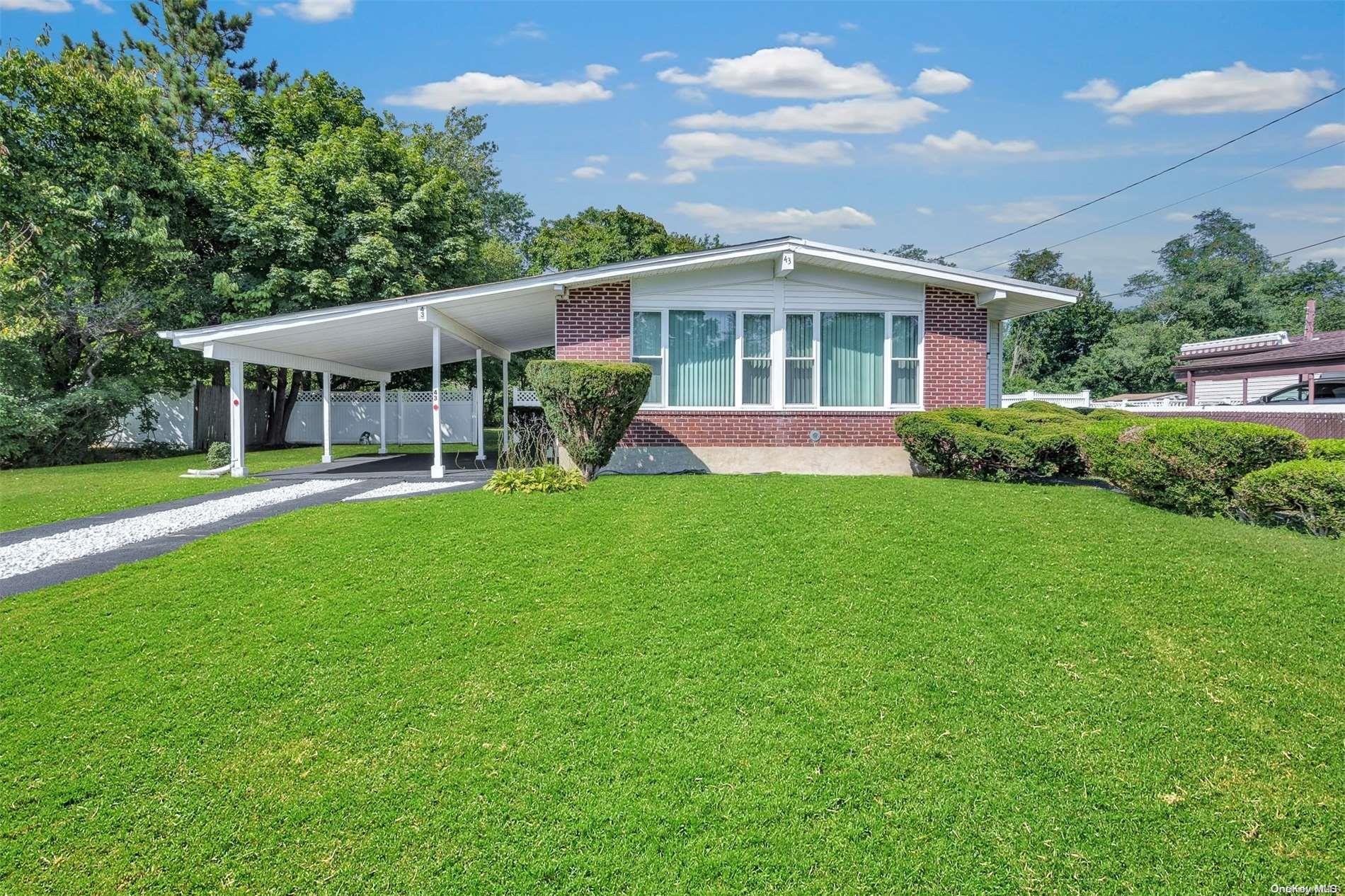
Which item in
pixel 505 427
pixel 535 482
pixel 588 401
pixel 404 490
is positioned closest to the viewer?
pixel 535 482

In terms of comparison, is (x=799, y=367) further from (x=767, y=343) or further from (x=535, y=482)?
(x=535, y=482)

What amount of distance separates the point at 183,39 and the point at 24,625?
2515 cm

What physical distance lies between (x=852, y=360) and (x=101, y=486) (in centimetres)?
1271

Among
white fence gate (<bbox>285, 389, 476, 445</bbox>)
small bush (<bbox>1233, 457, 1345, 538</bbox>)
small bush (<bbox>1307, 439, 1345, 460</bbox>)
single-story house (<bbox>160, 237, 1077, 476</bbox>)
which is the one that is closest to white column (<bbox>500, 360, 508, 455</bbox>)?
single-story house (<bbox>160, 237, 1077, 476</bbox>)

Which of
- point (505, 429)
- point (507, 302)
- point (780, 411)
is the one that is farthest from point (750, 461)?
point (505, 429)

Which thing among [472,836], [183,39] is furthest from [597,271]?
[183,39]

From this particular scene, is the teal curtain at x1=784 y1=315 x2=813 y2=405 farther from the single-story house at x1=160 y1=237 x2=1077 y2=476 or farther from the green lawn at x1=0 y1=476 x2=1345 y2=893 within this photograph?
the green lawn at x1=0 y1=476 x2=1345 y2=893

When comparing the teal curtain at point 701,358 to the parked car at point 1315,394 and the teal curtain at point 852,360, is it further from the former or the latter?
the parked car at point 1315,394

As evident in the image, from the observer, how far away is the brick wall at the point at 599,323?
11.6m

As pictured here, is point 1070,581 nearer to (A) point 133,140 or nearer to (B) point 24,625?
(B) point 24,625

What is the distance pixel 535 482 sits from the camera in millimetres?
9086

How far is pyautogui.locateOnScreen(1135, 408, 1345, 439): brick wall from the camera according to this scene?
535 inches

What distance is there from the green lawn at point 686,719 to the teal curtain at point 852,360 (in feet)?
18.5

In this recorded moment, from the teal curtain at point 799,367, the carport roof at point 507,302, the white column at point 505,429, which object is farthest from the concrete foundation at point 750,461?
the carport roof at point 507,302
